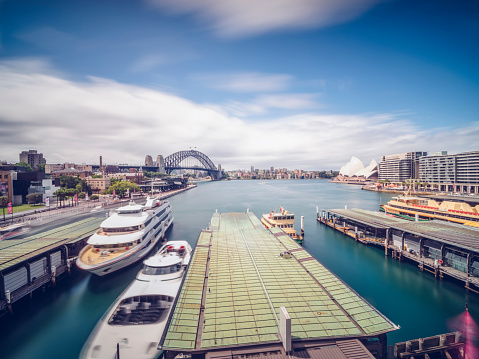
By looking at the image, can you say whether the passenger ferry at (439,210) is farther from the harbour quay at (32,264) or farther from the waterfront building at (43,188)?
the waterfront building at (43,188)

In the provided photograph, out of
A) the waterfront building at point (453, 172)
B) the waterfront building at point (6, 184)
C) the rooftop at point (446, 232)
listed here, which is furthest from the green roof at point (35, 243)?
the waterfront building at point (453, 172)

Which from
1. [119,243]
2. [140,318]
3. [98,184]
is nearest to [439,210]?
[140,318]

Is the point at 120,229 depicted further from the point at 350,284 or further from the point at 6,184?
the point at 6,184

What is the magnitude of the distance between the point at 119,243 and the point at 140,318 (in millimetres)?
11917

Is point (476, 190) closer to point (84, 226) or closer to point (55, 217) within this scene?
point (84, 226)

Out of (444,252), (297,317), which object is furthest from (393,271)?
(297,317)

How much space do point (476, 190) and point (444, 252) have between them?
110588 millimetres

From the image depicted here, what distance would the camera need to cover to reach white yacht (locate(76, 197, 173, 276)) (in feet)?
74.9

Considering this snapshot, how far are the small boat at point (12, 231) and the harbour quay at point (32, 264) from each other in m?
8.99

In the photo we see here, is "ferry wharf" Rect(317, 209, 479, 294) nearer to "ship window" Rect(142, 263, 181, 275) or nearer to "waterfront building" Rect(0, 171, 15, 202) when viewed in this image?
"ship window" Rect(142, 263, 181, 275)

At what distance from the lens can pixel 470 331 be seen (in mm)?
16938

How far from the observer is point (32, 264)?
21484mm

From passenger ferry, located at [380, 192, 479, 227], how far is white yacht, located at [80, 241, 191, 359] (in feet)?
143

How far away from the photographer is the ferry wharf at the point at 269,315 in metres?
9.87
